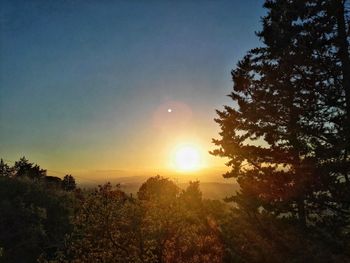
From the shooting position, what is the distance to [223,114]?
29.0 metres

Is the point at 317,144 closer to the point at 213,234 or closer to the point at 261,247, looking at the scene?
the point at 261,247

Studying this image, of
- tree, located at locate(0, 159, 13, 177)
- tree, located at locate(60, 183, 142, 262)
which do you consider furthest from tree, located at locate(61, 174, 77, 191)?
tree, located at locate(60, 183, 142, 262)

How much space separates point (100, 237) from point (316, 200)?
34.6ft

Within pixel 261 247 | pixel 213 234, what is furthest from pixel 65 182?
pixel 261 247

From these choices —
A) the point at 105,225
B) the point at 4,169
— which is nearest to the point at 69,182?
the point at 4,169

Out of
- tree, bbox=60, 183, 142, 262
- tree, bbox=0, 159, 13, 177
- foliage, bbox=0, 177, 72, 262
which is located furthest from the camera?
tree, bbox=0, 159, 13, 177

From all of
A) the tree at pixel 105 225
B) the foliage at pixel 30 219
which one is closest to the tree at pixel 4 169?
the foliage at pixel 30 219

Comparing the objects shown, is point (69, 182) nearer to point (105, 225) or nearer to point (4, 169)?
point (4, 169)

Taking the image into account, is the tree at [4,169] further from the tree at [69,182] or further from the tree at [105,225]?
the tree at [105,225]

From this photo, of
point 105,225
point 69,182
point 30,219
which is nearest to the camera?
point 105,225

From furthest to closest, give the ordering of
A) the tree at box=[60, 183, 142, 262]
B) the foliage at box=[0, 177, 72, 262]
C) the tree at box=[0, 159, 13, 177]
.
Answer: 1. the tree at box=[0, 159, 13, 177]
2. the foliage at box=[0, 177, 72, 262]
3. the tree at box=[60, 183, 142, 262]

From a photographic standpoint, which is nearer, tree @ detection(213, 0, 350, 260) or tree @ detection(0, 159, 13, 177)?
tree @ detection(213, 0, 350, 260)

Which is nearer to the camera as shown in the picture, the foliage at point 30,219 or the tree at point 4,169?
the foliage at point 30,219

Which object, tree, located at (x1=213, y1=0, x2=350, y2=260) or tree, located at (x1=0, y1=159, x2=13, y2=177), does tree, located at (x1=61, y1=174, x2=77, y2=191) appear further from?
tree, located at (x1=213, y1=0, x2=350, y2=260)
